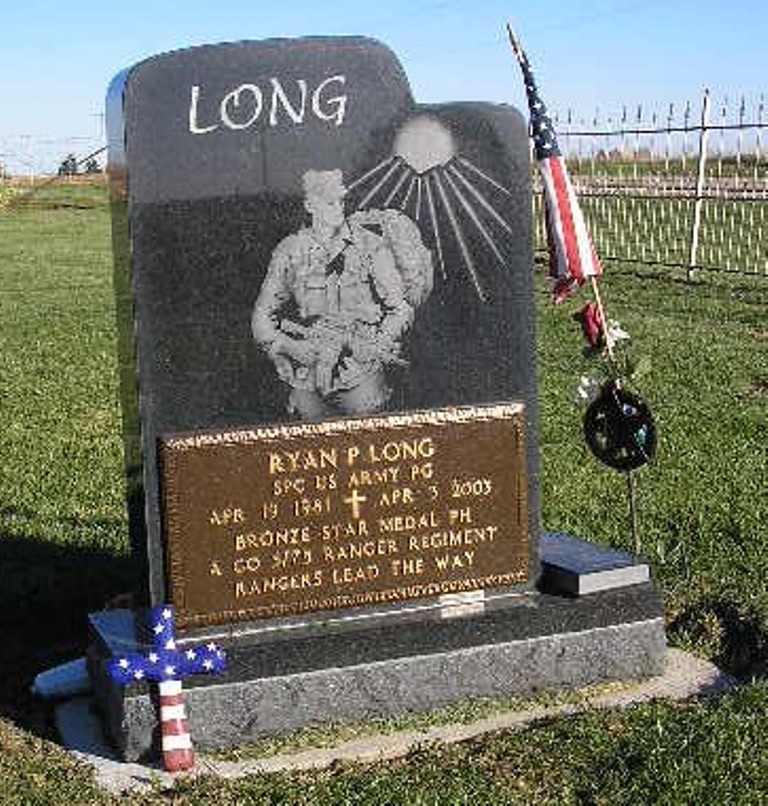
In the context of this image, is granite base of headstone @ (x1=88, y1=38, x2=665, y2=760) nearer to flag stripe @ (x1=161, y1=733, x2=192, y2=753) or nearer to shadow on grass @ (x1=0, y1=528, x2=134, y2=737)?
flag stripe @ (x1=161, y1=733, x2=192, y2=753)

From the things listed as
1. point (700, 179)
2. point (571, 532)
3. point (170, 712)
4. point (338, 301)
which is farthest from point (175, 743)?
point (700, 179)

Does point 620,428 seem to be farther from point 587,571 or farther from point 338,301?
point 338,301

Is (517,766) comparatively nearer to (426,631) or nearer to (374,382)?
(426,631)

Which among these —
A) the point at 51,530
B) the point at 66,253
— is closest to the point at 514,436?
the point at 51,530

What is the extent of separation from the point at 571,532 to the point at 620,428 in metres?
1.64

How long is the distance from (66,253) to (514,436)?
79.8 ft

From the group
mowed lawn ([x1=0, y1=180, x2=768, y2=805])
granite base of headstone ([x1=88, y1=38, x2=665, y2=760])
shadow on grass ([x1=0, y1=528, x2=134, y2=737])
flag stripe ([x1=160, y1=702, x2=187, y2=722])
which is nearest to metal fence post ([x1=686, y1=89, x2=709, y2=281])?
mowed lawn ([x1=0, y1=180, x2=768, y2=805])

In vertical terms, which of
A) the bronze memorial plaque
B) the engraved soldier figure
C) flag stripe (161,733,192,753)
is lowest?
flag stripe (161,733,192,753)

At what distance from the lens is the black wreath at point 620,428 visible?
208 inches

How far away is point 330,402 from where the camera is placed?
4.84 m

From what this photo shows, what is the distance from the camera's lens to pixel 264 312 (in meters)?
4.69

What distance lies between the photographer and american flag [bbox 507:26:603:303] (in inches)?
203

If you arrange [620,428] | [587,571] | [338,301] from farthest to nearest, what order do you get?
[620,428]
[587,571]
[338,301]

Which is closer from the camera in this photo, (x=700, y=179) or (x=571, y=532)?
(x=571, y=532)
